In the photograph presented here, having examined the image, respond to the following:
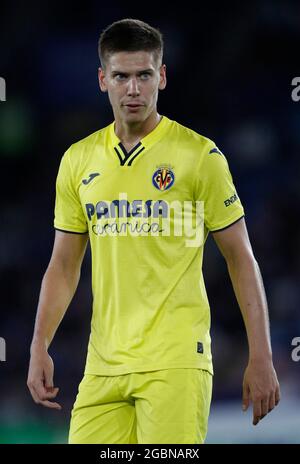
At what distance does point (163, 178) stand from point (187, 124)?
354cm

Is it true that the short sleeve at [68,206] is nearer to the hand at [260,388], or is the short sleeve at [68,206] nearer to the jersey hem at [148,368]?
the jersey hem at [148,368]

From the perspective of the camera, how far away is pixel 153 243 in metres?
3.64

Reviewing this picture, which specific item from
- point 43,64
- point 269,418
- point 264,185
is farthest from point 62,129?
point 269,418

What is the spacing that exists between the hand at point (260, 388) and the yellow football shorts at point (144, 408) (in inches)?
8.1

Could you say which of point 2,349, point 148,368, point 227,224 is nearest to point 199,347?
point 148,368

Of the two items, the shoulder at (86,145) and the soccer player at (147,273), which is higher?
the shoulder at (86,145)

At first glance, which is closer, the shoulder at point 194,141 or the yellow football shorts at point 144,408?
the yellow football shorts at point 144,408

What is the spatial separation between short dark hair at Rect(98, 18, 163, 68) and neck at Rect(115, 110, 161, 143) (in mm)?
239

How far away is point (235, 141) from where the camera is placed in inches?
284

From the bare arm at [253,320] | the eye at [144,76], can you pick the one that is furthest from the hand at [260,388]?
the eye at [144,76]

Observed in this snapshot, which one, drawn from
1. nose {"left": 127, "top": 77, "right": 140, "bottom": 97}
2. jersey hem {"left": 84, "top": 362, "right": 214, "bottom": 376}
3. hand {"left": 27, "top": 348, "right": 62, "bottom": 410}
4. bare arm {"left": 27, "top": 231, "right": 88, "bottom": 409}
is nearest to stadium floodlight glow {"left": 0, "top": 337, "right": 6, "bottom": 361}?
bare arm {"left": 27, "top": 231, "right": 88, "bottom": 409}

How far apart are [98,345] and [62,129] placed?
3.72m

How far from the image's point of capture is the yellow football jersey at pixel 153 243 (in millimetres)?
3580

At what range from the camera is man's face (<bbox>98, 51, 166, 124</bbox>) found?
372 cm
